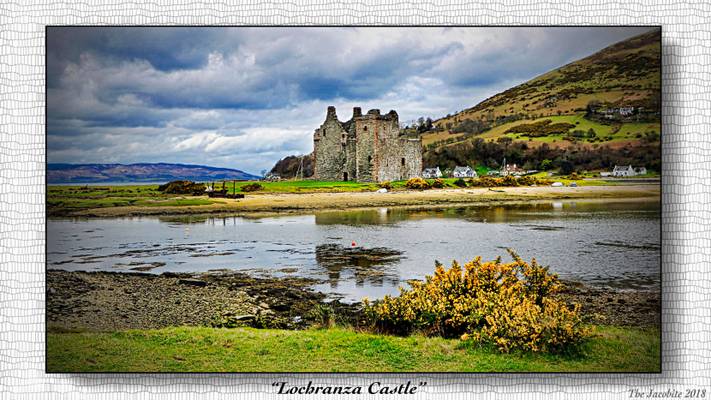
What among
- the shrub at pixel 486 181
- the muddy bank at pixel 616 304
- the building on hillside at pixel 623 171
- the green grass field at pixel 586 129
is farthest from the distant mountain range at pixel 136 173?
the building on hillside at pixel 623 171

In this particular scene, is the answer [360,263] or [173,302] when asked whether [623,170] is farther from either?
[173,302]

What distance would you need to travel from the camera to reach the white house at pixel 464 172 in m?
8.26

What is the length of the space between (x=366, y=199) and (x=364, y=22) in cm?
381

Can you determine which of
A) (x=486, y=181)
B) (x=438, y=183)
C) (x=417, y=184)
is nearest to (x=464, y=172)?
(x=486, y=181)

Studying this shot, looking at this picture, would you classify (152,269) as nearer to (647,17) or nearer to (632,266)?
(632,266)

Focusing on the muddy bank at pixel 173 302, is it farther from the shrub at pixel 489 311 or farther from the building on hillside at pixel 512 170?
the building on hillside at pixel 512 170

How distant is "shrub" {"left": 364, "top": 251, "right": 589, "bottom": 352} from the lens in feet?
14.8

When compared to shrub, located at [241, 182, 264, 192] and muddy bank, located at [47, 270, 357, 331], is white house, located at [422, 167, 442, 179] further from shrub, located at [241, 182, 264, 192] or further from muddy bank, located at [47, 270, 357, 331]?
muddy bank, located at [47, 270, 357, 331]

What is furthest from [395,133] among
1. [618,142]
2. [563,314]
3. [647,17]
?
[563,314]

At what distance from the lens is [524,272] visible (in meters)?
5.20

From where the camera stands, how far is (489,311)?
187 inches

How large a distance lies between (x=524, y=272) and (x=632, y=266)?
1445 mm

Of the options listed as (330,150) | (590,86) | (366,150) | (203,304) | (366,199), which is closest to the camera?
(203,304)

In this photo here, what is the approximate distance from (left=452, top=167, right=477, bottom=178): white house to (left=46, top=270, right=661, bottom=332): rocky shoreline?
2705 millimetres
